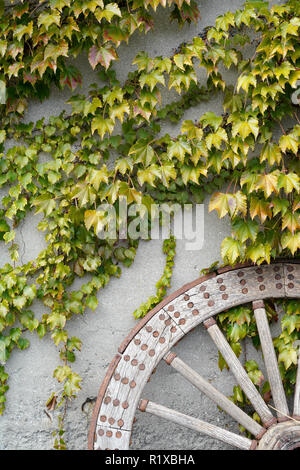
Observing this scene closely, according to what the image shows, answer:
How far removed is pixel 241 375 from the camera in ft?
6.73

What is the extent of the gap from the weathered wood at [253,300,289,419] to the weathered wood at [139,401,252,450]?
20 centimetres

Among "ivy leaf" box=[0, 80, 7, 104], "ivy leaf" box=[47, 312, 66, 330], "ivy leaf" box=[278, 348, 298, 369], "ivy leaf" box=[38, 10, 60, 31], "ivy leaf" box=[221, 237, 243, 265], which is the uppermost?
"ivy leaf" box=[38, 10, 60, 31]

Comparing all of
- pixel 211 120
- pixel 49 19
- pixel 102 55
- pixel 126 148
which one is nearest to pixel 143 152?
pixel 126 148

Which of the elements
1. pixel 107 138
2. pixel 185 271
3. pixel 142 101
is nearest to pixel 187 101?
pixel 142 101

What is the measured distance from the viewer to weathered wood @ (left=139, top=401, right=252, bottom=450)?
2.00 m

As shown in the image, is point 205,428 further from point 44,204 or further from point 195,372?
point 44,204

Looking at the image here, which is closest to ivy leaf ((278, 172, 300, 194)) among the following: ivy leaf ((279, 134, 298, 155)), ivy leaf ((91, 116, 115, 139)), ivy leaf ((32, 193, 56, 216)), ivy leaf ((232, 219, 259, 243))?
ivy leaf ((279, 134, 298, 155))

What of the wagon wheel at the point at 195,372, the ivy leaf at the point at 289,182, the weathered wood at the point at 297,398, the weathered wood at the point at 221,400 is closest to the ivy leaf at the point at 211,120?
the ivy leaf at the point at 289,182

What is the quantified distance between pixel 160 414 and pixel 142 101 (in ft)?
4.51

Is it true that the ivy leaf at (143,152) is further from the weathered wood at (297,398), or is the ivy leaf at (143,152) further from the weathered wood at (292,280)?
the weathered wood at (297,398)

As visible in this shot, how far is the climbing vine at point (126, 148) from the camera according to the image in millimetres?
2014

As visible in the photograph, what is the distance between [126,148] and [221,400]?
3.97 ft

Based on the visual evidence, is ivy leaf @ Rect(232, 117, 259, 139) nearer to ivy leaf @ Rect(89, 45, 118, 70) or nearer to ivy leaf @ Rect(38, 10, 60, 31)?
ivy leaf @ Rect(89, 45, 118, 70)

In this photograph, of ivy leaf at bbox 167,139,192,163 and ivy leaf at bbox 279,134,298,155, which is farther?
ivy leaf at bbox 167,139,192,163
